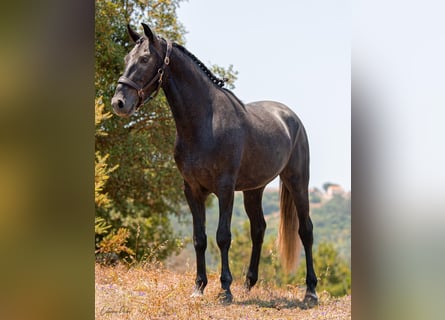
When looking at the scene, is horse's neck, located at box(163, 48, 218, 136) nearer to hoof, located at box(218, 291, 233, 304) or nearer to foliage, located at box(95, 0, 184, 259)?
hoof, located at box(218, 291, 233, 304)

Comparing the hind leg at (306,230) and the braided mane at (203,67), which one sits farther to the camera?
the hind leg at (306,230)

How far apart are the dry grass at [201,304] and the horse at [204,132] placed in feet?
Answer: 0.41

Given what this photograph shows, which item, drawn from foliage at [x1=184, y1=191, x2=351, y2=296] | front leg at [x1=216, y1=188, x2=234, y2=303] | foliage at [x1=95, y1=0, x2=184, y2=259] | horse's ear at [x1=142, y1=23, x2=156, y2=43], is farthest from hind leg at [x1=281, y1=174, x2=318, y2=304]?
foliage at [x1=184, y1=191, x2=351, y2=296]

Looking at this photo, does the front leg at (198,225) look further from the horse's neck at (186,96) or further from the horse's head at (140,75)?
the horse's head at (140,75)

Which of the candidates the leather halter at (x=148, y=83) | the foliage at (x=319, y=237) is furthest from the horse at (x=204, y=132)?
the foliage at (x=319, y=237)

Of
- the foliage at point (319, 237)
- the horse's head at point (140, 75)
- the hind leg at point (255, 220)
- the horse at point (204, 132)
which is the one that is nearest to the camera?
the horse's head at point (140, 75)

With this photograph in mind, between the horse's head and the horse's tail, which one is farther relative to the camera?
the horse's tail

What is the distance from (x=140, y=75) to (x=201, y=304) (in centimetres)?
161

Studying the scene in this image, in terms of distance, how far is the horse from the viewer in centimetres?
409

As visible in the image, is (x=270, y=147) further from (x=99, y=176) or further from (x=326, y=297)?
(x=99, y=176)

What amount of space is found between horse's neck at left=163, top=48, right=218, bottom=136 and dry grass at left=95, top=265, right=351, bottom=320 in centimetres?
109

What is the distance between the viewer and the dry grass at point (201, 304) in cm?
415
